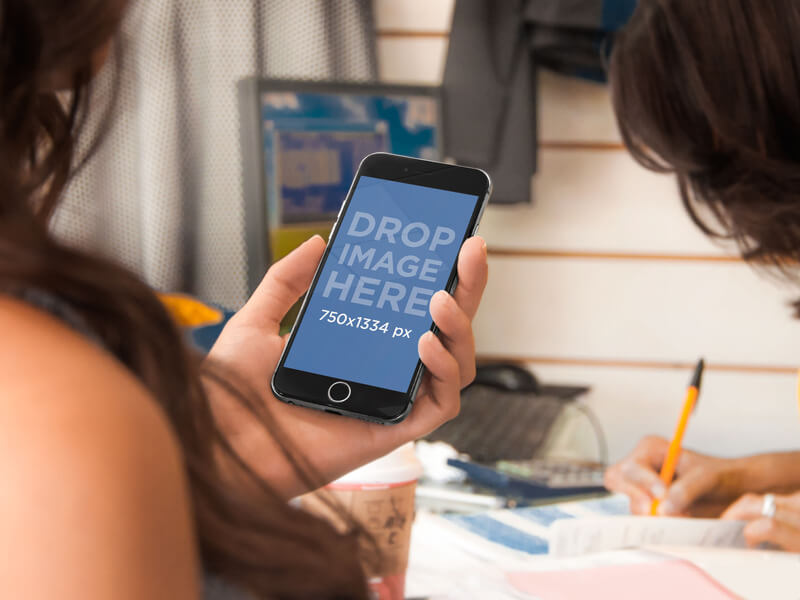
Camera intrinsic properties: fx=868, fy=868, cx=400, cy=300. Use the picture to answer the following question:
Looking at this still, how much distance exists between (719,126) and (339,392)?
1.67 ft

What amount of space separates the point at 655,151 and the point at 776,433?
67 centimetres

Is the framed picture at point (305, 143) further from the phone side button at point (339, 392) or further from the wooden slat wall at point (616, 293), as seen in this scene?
the phone side button at point (339, 392)

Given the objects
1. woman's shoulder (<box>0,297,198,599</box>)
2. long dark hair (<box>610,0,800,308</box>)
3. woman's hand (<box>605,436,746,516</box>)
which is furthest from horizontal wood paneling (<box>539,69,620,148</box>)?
woman's shoulder (<box>0,297,198,599</box>)

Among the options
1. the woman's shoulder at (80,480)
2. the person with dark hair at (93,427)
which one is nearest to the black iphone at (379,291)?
the person with dark hair at (93,427)

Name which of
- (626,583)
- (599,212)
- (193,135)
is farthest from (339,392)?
(599,212)

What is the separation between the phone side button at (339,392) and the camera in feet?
1.67

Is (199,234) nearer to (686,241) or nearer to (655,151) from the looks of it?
(655,151)

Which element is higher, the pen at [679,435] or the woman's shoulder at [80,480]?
the woman's shoulder at [80,480]

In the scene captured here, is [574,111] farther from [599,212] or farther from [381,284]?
[381,284]

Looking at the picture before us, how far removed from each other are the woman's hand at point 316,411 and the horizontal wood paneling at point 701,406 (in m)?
0.86

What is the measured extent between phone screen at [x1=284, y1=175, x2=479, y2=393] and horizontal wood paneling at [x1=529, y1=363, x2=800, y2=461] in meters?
0.87

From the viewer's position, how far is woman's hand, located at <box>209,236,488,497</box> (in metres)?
0.50

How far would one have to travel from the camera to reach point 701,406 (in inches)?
53.4

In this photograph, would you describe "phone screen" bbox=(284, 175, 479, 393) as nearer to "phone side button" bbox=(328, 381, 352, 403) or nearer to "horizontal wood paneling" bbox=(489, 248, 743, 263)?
"phone side button" bbox=(328, 381, 352, 403)
